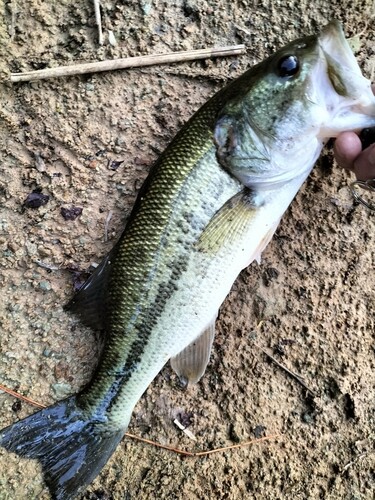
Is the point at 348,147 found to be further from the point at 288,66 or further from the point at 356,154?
the point at 288,66

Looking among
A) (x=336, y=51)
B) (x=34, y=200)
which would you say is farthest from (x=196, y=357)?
(x=336, y=51)

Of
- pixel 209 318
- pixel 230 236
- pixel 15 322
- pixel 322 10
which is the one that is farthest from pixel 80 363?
pixel 322 10

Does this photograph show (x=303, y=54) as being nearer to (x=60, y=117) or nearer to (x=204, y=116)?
(x=204, y=116)

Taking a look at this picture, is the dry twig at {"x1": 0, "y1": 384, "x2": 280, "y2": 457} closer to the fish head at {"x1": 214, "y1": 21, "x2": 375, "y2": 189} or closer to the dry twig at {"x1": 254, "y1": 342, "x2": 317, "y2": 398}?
the dry twig at {"x1": 254, "y1": 342, "x2": 317, "y2": 398}

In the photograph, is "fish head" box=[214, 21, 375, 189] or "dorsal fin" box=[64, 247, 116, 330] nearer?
"fish head" box=[214, 21, 375, 189]

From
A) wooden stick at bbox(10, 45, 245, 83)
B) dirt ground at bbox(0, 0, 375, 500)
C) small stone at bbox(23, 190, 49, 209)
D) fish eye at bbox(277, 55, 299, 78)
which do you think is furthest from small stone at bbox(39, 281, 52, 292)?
fish eye at bbox(277, 55, 299, 78)

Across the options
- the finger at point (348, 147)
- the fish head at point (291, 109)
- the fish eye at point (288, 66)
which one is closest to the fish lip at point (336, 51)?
the fish head at point (291, 109)
